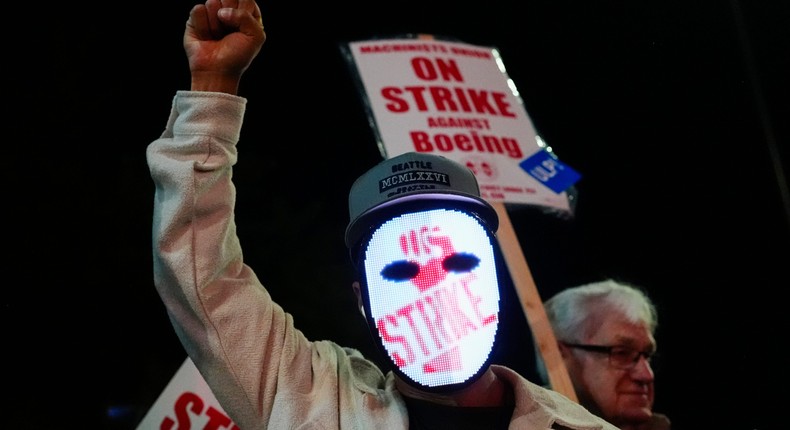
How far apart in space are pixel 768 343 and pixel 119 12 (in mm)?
2584

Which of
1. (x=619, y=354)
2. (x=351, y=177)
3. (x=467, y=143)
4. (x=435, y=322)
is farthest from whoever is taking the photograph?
(x=351, y=177)

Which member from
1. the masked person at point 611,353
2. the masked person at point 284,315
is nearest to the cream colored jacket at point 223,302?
the masked person at point 284,315

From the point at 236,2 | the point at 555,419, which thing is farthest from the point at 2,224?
the point at 555,419

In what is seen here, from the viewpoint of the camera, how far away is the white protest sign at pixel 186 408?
7.86ft

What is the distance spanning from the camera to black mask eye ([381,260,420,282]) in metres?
1.55

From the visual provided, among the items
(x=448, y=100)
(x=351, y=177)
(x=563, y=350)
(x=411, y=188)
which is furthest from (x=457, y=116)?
(x=411, y=188)

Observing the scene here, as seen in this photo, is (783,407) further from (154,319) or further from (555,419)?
(154,319)

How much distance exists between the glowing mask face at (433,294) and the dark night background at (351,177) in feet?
3.89

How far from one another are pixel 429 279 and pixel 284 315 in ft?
1.04

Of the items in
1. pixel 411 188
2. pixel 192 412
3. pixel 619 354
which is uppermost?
pixel 411 188

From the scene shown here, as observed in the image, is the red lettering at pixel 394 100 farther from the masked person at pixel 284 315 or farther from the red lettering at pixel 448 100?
the masked person at pixel 284 315

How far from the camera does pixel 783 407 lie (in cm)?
282

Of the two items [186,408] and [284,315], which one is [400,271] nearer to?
[284,315]

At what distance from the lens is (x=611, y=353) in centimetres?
258
